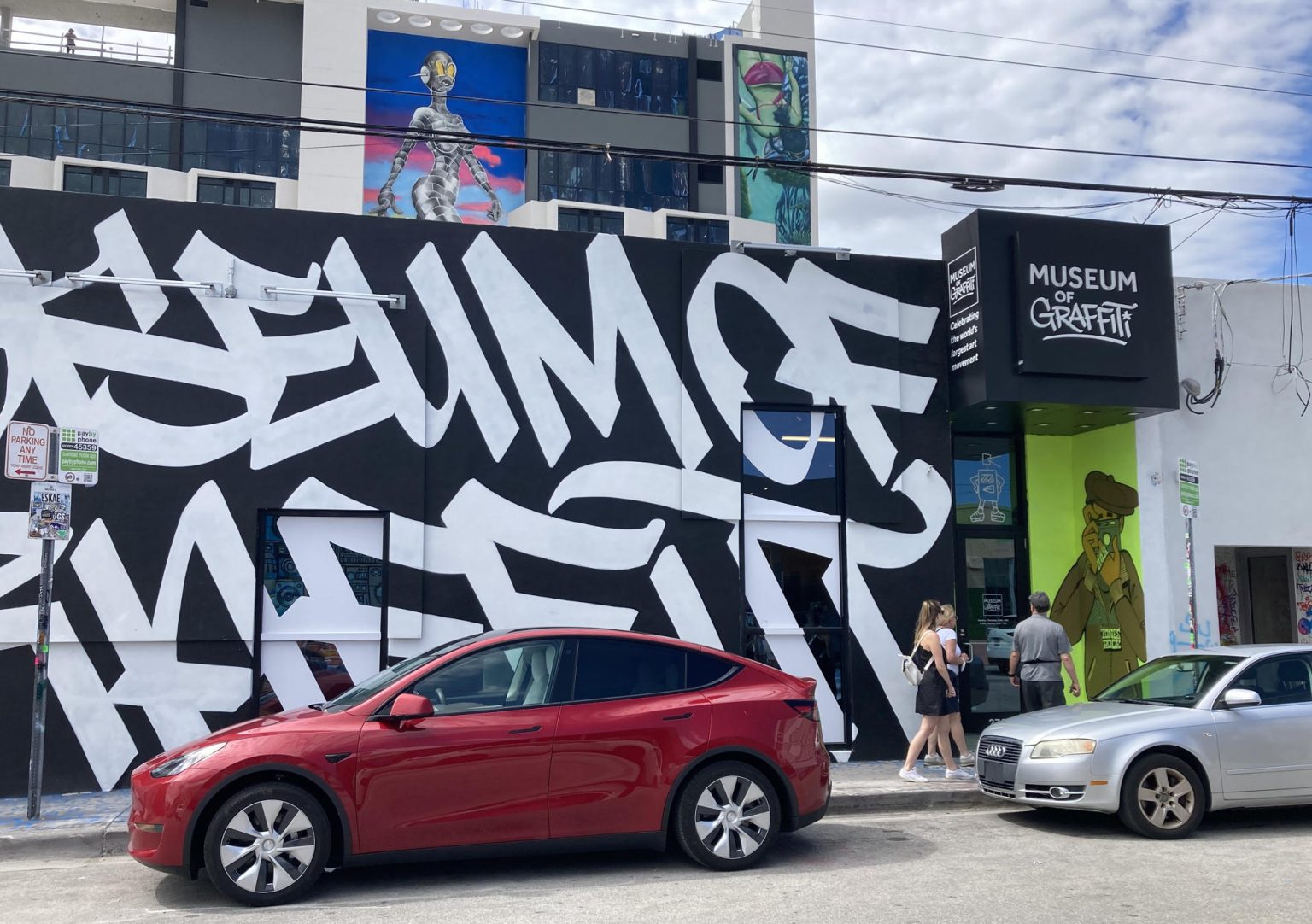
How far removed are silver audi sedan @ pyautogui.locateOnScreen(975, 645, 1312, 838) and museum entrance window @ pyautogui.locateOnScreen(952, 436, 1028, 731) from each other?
14.1 ft

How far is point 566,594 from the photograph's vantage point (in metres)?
11.2

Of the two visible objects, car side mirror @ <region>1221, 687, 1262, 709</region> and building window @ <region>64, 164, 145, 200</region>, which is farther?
building window @ <region>64, 164, 145, 200</region>

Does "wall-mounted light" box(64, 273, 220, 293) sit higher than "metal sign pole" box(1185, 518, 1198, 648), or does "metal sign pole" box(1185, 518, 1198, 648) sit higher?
"wall-mounted light" box(64, 273, 220, 293)

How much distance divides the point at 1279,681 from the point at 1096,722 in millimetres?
1647

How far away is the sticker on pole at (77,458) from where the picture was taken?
9195mm

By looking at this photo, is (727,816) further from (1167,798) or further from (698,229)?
(698,229)

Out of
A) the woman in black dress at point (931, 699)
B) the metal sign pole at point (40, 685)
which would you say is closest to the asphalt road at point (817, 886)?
the metal sign pole at point (40, 685)

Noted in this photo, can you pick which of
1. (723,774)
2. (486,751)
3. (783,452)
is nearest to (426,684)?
(486,751)

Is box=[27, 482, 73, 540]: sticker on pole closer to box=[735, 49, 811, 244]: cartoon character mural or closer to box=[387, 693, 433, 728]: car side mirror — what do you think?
box=[387, 693, 433, 728]: car side mirror

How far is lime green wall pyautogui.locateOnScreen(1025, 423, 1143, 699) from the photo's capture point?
13453 mm

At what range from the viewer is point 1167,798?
8.30 meters

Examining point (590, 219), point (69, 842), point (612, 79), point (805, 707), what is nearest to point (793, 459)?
point (805, 707)

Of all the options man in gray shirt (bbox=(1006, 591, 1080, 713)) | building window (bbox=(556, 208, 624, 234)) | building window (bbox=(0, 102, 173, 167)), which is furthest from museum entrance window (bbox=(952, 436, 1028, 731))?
building window (bbox=(0, 102, 173, 167))

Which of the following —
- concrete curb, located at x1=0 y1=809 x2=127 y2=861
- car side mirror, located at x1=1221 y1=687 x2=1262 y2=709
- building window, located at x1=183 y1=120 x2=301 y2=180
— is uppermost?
building window, located at x1=183 y1=120 x2=301 y2=180
